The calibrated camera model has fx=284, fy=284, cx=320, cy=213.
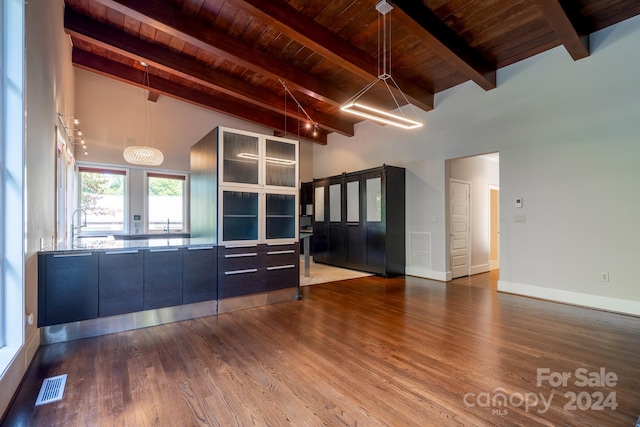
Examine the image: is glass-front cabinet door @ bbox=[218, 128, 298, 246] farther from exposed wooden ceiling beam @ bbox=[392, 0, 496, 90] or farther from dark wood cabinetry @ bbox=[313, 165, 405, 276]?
dark wood cabinetry @ bbox=[313, 165, 405, 276]

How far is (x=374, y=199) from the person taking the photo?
5.94 meters

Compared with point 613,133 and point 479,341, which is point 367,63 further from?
point 479,341

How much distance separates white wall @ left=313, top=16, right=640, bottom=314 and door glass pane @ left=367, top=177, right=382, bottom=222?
1125mm

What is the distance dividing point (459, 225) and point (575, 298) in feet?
7.34

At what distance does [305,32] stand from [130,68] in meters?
4.10

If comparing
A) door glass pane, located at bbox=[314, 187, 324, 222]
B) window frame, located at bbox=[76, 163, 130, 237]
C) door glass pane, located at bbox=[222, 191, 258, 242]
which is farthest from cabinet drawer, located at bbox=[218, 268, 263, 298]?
window frame, located at bbox=[76, 163, 130, 237]

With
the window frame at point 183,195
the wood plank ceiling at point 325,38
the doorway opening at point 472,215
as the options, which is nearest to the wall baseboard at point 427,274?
the doorway opening at point 472,215

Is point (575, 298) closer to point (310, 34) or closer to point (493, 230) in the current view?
point (493, 230)

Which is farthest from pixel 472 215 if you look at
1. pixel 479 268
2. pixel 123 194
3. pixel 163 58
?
pixel 123 194

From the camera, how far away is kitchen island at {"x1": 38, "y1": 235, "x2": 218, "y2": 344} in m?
2.66

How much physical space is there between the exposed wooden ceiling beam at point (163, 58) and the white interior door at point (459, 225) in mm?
3814

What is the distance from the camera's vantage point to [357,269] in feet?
20.8

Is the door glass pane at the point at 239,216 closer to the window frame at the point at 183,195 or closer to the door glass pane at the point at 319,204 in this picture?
the door glass pane at the point at 319,204

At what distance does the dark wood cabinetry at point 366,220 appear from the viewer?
18.8 ft
